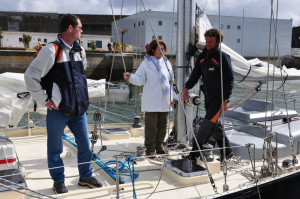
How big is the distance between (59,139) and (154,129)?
1479 mm

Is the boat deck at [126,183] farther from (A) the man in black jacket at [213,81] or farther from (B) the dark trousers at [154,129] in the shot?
(A) the man in black jacket at [213,81]

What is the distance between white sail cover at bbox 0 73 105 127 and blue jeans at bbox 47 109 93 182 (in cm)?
130

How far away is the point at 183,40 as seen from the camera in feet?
15.2

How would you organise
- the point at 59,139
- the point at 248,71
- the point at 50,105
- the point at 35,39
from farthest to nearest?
the point at 35,39, the point at 248,71, the point at 59,139, the point at 50,105

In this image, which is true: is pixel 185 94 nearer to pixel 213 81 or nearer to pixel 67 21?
pixel 213 81

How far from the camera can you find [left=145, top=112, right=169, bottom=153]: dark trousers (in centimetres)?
419

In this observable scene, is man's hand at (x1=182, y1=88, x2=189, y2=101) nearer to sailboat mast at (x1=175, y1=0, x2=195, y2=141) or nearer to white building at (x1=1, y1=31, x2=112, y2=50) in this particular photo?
sailboat mast at (x1=175, y1=0, x2=195, y2=141)

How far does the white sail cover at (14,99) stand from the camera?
4059 mm

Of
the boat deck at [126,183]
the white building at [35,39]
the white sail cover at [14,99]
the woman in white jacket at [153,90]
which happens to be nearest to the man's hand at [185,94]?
the woman in white jacket at [153,90]

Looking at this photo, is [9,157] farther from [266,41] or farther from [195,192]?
[266,41]

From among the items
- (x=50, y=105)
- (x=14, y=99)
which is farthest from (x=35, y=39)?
(x=50, y=105)

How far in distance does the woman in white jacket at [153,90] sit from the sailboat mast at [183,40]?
449 millimetres

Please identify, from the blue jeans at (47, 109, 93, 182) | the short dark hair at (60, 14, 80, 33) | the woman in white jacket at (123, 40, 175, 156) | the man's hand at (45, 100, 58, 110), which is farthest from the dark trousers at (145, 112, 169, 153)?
the short dark hair at (60, 14, 80, 33)

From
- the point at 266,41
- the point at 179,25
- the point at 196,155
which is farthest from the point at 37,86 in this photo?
the point at 266,41
